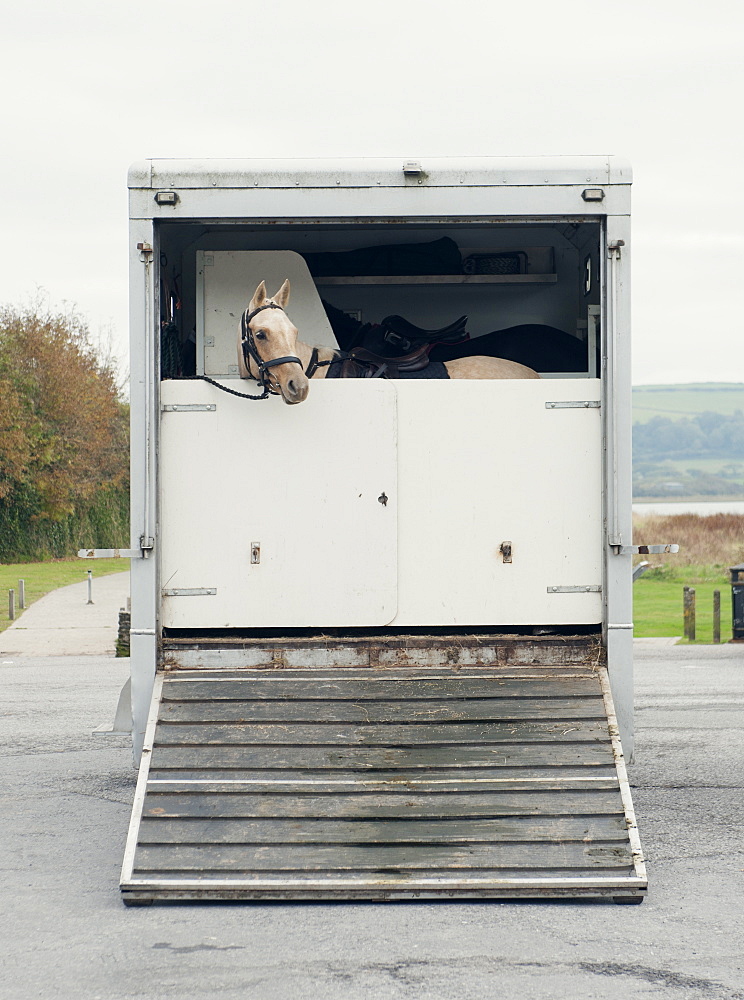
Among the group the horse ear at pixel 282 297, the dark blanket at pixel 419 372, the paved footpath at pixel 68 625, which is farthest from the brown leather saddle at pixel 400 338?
the paved footpath at pixel 68 625

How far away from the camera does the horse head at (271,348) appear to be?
550cm

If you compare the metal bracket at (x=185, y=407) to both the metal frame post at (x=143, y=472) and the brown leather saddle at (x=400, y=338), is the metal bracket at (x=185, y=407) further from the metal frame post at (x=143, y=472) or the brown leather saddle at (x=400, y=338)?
the brown leather saddle at (x=400, y=338)

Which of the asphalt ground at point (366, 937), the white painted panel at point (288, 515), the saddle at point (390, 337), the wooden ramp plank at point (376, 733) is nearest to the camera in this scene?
the asphalt ground at point (366, 937)

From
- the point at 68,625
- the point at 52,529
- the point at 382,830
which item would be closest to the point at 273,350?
the point at 382,830

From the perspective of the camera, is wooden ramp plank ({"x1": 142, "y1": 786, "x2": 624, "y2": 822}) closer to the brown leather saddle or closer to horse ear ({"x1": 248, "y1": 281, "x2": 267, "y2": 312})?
horse ear ({"x1": 248, "y1": 281, "x2": 267, "y2": 312})

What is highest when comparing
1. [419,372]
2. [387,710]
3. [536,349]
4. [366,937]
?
[536,349]

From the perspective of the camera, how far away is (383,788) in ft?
16.5

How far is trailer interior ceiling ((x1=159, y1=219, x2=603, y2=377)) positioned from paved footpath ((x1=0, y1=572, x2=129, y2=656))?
9529mm

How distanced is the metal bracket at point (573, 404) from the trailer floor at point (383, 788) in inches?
51.2

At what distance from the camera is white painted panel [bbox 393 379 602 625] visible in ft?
18.5

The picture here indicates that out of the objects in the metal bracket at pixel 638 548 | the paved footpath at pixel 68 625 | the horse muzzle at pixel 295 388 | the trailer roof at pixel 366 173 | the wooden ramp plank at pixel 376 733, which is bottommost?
the paved footpath at pixel 68 625

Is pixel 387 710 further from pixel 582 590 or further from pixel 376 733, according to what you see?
pixel 582 590

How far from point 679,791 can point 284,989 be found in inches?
153

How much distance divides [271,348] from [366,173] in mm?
975
